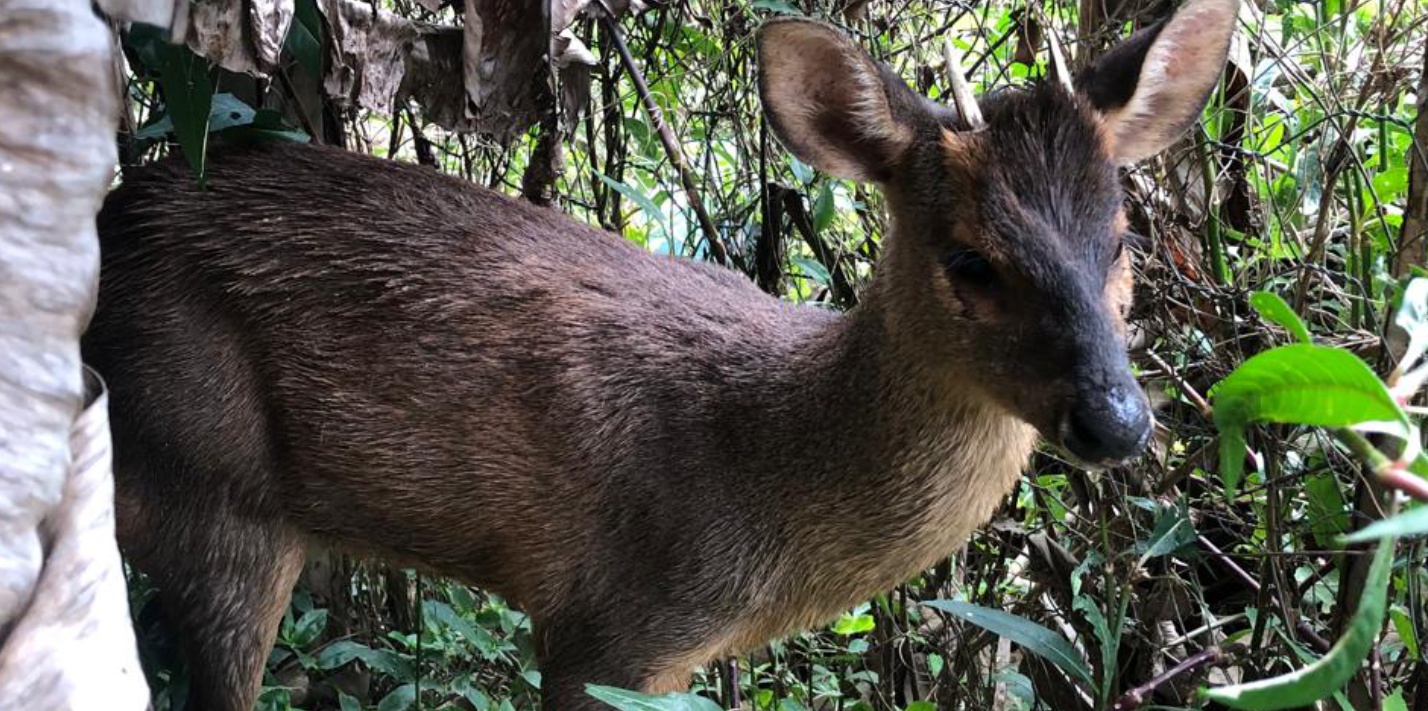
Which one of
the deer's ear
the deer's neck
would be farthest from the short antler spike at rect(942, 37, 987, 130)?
the deer's neck

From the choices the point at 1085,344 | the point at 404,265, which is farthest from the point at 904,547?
the point at 404,265

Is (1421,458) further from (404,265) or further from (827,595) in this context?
(404,265)

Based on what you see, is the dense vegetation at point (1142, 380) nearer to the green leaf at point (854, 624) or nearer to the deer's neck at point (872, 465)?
the green leaf at point (854, 624)

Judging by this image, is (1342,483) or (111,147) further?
(1342,483)

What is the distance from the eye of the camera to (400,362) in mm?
3166

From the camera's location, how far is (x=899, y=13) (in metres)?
3.84

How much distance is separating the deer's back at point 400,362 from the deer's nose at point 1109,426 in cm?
90

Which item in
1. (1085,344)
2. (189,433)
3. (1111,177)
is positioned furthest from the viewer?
(189,433)

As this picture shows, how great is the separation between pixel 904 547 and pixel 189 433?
1642 mm

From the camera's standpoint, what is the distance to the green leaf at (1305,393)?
3.69 feet

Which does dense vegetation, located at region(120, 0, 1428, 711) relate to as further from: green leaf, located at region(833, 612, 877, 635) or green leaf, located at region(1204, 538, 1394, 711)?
green leaf, located at region(1204, 538, 1394, 711)

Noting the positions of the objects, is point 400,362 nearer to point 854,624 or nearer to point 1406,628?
point 854,624

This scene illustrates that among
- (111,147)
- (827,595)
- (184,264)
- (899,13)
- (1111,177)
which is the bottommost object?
(827,595)

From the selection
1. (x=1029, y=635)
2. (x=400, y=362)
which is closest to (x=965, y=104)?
(x=1029, y=635)
